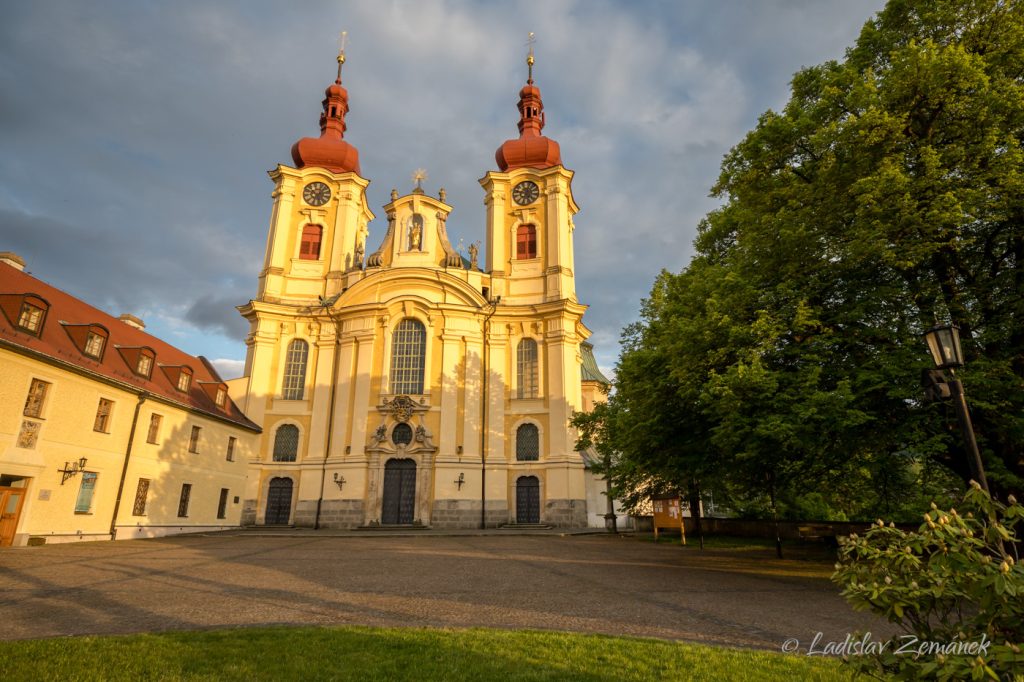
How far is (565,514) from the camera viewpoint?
3177cm

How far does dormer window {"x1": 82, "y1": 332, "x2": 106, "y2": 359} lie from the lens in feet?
70.8

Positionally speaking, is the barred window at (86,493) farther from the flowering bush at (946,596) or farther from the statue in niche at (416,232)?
the flowering bush at (946,596)

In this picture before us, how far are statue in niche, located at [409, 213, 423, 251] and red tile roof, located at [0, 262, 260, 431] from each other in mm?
13907

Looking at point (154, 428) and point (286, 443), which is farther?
point (286, 443)

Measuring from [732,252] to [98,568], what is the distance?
16799 mm

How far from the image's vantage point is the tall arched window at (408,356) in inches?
1355

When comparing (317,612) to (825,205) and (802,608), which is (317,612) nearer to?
(802,608)

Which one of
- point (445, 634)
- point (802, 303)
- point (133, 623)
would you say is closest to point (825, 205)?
point (802, 303)

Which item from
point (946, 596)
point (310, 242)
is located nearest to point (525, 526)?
point (310, 242)

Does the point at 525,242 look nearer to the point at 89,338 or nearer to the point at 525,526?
the point at 525,526

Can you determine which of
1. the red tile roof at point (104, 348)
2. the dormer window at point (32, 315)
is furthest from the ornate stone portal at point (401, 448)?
the dormer window at point (32, 315)

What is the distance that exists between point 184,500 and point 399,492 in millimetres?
10594

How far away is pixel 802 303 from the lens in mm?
11906

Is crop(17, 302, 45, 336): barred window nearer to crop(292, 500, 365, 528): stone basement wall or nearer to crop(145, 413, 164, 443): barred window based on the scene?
crop(145, 413, 164, 443): barred window
